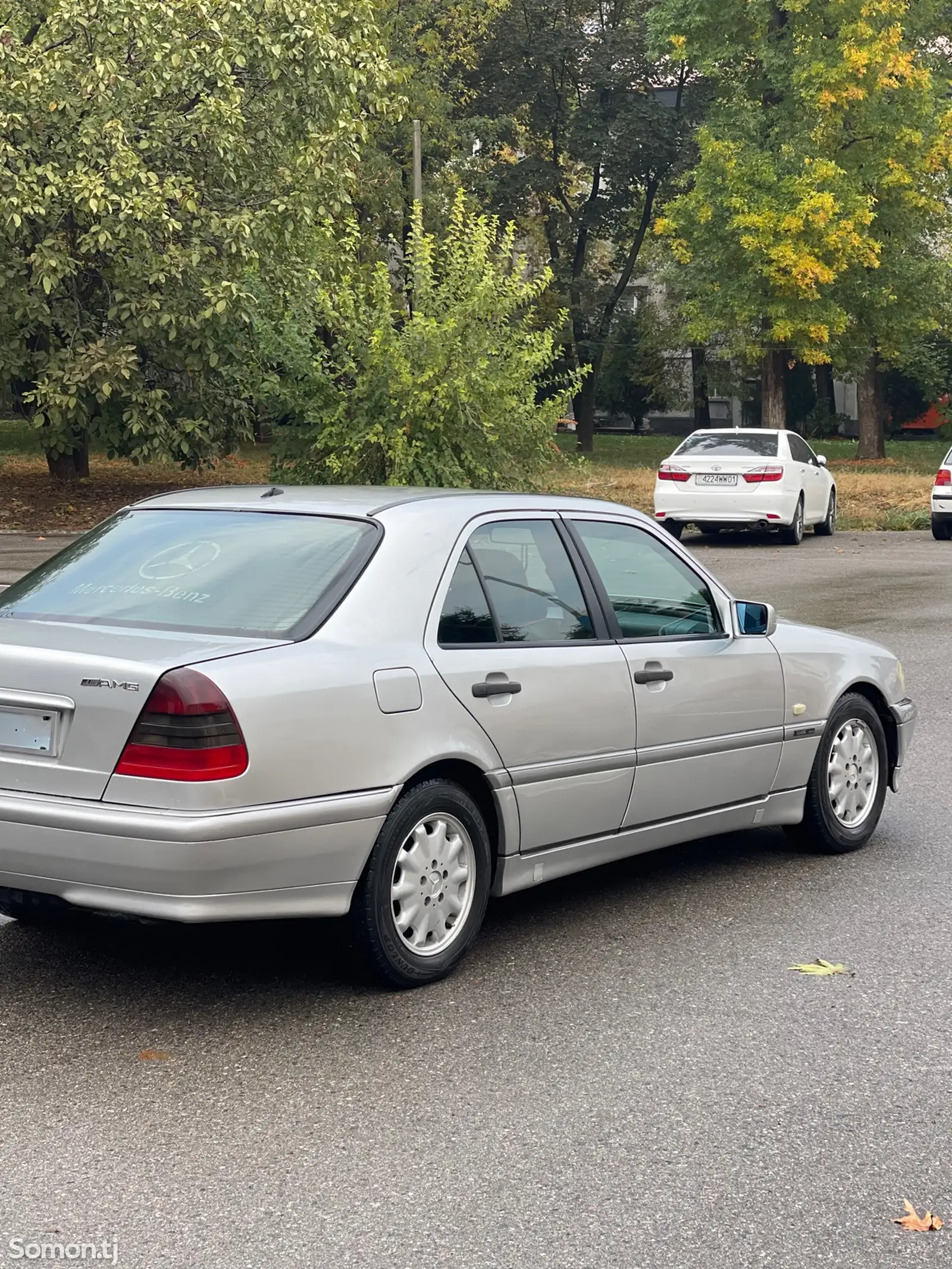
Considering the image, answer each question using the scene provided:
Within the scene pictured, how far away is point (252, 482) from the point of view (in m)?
22.7

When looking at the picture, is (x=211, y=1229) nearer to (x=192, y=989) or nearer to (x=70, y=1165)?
(x=70, y=1165)

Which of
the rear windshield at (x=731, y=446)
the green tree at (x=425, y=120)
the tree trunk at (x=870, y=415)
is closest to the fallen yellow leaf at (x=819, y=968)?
the rear windshield at (x=731, y=446)

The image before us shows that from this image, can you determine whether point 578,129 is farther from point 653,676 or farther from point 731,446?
point 653,676

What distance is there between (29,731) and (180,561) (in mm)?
846

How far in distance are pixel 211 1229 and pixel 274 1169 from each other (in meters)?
0.32

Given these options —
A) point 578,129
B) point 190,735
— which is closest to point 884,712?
point 190,735

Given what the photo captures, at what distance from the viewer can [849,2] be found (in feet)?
117

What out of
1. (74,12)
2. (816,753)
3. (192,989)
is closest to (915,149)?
(74,12)

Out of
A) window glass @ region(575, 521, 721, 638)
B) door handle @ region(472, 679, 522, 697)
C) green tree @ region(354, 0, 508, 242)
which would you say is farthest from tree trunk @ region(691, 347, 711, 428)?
door handle @ region(472, 679, 522, 697)

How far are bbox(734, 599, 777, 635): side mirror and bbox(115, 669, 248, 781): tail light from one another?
2553 millimetres

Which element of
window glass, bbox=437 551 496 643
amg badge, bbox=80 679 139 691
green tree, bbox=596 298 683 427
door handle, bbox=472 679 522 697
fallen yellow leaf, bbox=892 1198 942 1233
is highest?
green tree, bbox=596 298 683 427

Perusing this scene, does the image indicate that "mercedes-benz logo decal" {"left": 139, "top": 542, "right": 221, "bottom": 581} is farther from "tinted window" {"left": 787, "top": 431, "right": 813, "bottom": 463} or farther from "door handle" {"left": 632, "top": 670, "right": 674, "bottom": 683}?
"tinted window" {"left": 787, "top": 431, "right": 813, "bottom": 463}

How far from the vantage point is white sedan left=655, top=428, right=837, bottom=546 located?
73.2ft

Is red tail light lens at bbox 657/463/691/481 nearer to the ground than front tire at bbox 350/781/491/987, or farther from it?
farther from it
